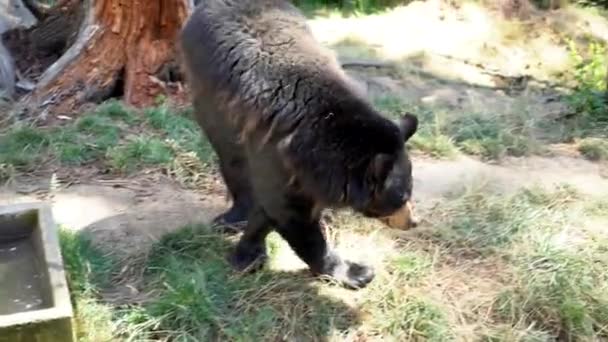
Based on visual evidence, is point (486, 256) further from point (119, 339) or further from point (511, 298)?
point (119, 339)

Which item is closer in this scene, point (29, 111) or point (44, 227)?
point (44, 227)

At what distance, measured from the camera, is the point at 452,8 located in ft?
36.7

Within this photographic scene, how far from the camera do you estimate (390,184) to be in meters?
4.14

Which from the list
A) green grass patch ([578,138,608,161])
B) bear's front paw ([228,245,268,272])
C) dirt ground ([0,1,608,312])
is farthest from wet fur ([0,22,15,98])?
green grass patch ([578,138,608,161])

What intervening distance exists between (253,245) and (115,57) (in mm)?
3441

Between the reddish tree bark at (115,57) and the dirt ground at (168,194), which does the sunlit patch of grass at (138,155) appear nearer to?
the dirt ground at (168,194)

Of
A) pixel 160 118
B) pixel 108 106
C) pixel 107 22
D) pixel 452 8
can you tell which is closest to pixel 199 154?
pixel 160 118

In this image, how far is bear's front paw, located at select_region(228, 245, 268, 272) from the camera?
466cm

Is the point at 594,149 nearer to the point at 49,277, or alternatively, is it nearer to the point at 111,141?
the point at 111,141

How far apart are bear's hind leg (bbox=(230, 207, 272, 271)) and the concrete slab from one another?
995mm

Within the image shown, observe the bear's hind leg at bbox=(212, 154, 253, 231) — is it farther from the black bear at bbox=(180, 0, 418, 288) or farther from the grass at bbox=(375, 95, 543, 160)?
the grass at bbox=(375, 95, 543, 160)

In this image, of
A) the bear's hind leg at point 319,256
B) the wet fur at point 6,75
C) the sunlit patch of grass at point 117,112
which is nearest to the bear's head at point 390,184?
the bear's hind leg at point 319,256

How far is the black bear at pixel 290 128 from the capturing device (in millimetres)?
4125

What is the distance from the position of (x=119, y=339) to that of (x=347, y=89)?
1.60 m
